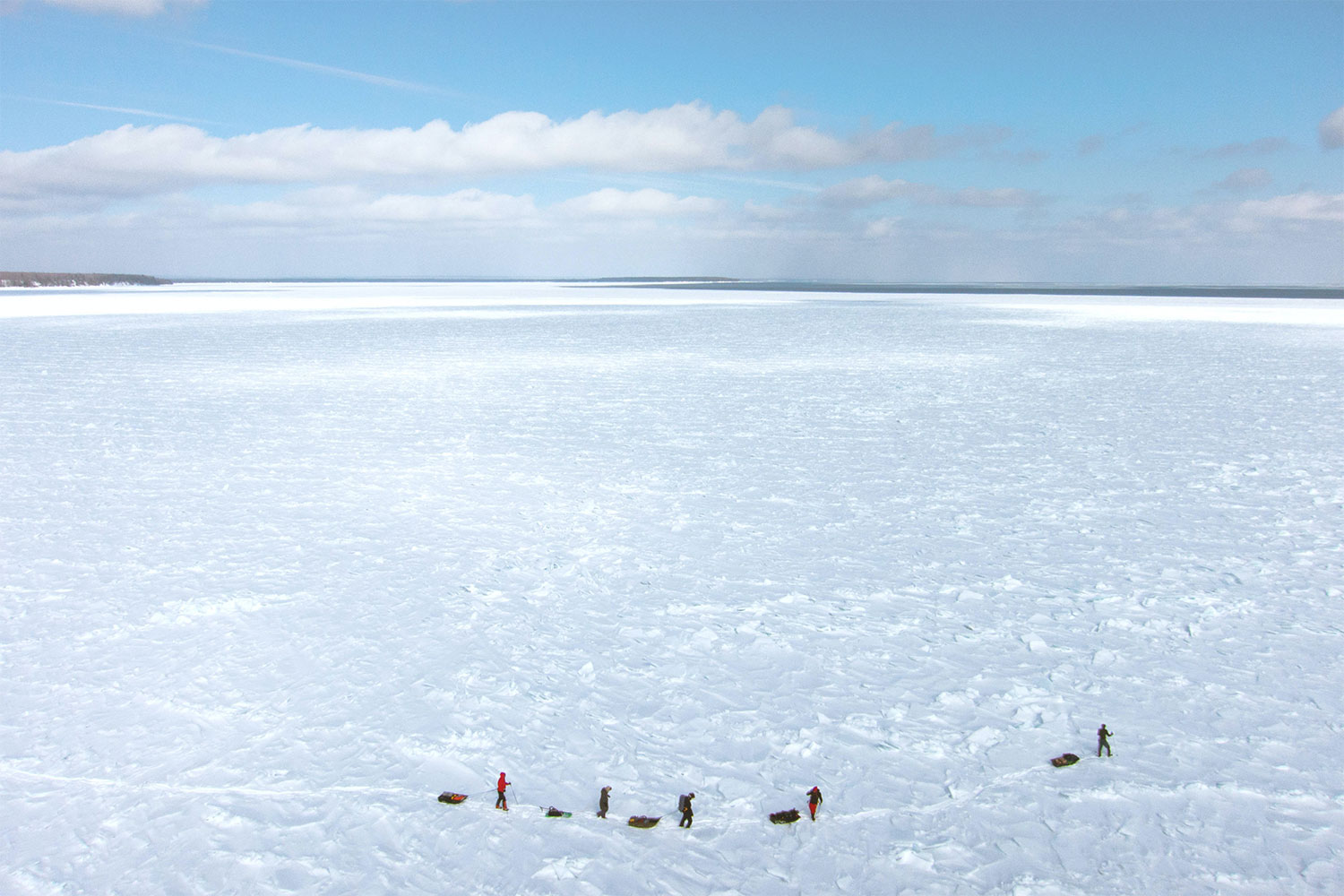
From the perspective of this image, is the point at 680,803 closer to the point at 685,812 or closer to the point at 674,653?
the point at 685,812

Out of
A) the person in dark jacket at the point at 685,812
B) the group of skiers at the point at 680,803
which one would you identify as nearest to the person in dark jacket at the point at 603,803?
the group of skiers at the point at 680,803

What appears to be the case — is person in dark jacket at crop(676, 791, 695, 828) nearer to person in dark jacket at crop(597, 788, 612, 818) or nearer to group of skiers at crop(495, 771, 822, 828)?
group of skiers at crop(495, 771, 822, 828)

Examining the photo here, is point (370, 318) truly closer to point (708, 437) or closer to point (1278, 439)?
point (708, 437)

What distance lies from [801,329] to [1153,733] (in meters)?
21.7

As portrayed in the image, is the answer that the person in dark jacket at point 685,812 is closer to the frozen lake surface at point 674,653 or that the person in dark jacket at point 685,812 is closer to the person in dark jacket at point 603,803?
the frozen lake surface at point 674,653

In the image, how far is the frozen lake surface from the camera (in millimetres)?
2746

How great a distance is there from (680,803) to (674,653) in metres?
1.18

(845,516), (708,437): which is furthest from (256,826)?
(708,437)

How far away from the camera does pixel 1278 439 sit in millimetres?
8242

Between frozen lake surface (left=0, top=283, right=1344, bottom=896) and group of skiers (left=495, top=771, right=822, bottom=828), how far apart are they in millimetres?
44

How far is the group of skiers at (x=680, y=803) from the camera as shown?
2.84m

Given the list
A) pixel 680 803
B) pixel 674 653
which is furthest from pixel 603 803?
pixel 674 653

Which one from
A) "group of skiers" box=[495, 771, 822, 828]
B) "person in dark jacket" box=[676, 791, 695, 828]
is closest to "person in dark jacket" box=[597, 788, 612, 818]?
"group of skiers" box=[495, 771, 822, 828]

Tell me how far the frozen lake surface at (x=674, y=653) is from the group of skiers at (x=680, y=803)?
0.04 meters
